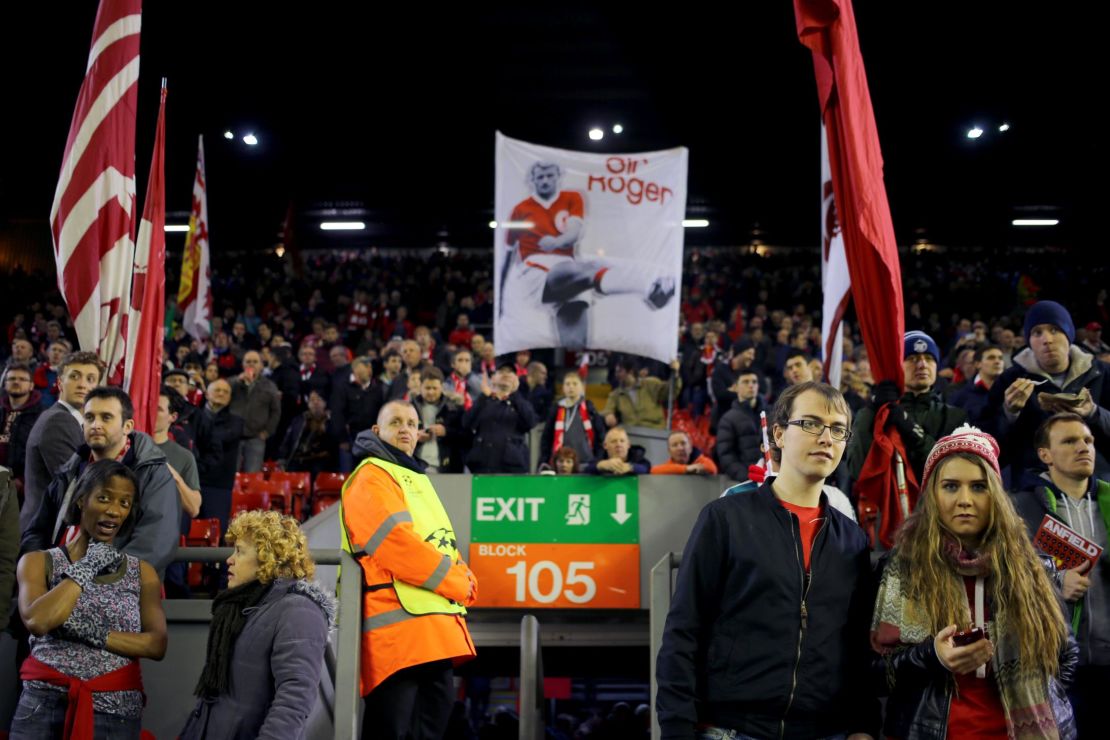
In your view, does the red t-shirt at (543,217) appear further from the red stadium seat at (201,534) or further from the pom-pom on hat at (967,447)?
the pom-pom on hat at (967,447)

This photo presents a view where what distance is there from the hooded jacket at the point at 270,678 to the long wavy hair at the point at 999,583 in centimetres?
223

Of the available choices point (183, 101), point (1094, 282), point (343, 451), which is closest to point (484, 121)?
point (183, 101)

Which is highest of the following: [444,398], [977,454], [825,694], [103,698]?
[444,398]

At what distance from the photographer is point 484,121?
22547 mm

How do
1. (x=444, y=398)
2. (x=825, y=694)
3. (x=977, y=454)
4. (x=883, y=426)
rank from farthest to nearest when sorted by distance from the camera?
(x=444, y=398)
(x=883, y=426)
(x=977, y=454)
(x=825, y=694)

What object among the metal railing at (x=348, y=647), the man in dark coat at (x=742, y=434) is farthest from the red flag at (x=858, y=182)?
the man in dark coat at (x=742, y=434)

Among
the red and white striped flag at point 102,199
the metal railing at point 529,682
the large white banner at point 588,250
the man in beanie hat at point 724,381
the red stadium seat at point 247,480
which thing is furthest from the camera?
the man in beanie hat at point 724,381

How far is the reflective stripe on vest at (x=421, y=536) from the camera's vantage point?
4734mm

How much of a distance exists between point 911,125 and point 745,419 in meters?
15.6

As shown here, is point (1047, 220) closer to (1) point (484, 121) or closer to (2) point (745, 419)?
(1) point (484, 121)

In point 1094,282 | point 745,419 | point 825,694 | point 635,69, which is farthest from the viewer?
point 1094,282

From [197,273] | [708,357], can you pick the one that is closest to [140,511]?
[197,273]

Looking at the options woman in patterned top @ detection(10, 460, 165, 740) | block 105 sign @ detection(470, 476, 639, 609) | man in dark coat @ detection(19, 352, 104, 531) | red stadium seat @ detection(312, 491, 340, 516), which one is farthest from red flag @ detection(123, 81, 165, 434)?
red stadium seat @ detection(312, 491, 340, 516)

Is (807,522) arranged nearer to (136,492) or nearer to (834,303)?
(136,492)
